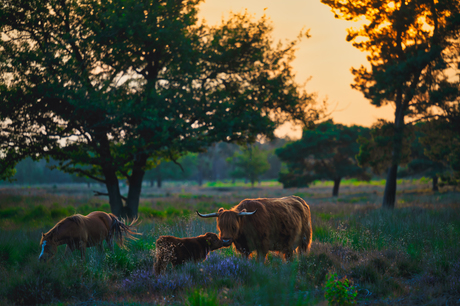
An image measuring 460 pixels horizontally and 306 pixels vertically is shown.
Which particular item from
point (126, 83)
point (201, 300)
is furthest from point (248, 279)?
point (126, 83)

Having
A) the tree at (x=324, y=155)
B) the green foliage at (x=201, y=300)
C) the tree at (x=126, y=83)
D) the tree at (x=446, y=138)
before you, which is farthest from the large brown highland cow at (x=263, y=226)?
the tree at (x=324, y=155)

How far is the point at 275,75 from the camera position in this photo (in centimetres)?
1524

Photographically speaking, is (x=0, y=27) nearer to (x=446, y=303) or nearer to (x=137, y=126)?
(x=137, y=126)

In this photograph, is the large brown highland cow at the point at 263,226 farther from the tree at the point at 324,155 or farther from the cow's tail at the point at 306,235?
the tree at the point at 324,155

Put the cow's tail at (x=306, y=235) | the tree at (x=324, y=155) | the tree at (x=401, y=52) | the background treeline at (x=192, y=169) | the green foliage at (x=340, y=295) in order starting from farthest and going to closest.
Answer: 1. the background treeline at (x=192, y=169)
2. the tree at (x=324, y=155)
3. the tree at (x=401, y=52)
4. the cow's tail at (x=306, y=235)
5. the green foliage at (x=340, y=295)

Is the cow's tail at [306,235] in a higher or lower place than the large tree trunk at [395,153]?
lower

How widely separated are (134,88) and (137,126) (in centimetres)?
202

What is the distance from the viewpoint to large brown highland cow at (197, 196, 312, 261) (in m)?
6.55

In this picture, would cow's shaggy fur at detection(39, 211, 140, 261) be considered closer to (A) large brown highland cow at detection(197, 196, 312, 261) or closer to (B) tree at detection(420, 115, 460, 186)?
(A) large brown highland cow at detection(197, 196, 312, 261)

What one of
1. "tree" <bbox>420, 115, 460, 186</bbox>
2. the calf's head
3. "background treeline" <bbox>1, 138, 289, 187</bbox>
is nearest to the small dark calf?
the calf's head

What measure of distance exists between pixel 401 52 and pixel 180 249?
51.0 ft

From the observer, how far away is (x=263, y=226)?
22.6 feet

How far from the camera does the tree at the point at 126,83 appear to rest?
39.2 ft

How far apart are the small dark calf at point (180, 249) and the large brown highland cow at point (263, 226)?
1.70ft
